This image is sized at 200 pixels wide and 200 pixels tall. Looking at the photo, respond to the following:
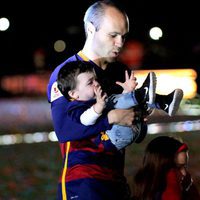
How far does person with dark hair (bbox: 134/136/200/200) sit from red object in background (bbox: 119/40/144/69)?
2575cm

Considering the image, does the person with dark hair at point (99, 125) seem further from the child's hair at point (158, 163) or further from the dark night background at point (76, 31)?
the dark night background at point (76, 31)

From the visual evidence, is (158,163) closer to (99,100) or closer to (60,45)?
(99,100)

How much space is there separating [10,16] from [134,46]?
35.1 ft

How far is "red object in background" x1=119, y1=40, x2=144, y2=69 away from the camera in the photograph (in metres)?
31.7

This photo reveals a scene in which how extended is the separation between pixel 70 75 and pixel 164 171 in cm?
109

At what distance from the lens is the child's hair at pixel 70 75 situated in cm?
338

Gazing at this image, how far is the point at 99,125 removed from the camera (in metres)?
3.32

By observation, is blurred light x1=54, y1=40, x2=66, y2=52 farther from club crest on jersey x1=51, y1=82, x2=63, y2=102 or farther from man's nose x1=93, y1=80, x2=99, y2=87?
man's nose x1=93, y1=80, x2=99, y2=87

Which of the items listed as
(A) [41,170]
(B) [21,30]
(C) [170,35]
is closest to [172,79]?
(C) [170,35]

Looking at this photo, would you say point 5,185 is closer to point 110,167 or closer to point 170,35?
point 110,167

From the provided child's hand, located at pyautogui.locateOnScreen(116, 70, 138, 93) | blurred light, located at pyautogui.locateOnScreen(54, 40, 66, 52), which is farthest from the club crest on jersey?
blurred light, located at pyautogui.locateOnScreen(54, 40, 66, 52)

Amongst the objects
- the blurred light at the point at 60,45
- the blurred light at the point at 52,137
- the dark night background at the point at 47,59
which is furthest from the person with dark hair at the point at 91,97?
the blurred light at the point at 60,45

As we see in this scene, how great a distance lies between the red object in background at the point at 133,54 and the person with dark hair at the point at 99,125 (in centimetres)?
2647

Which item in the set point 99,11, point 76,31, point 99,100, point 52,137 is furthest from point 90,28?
point 76,31
